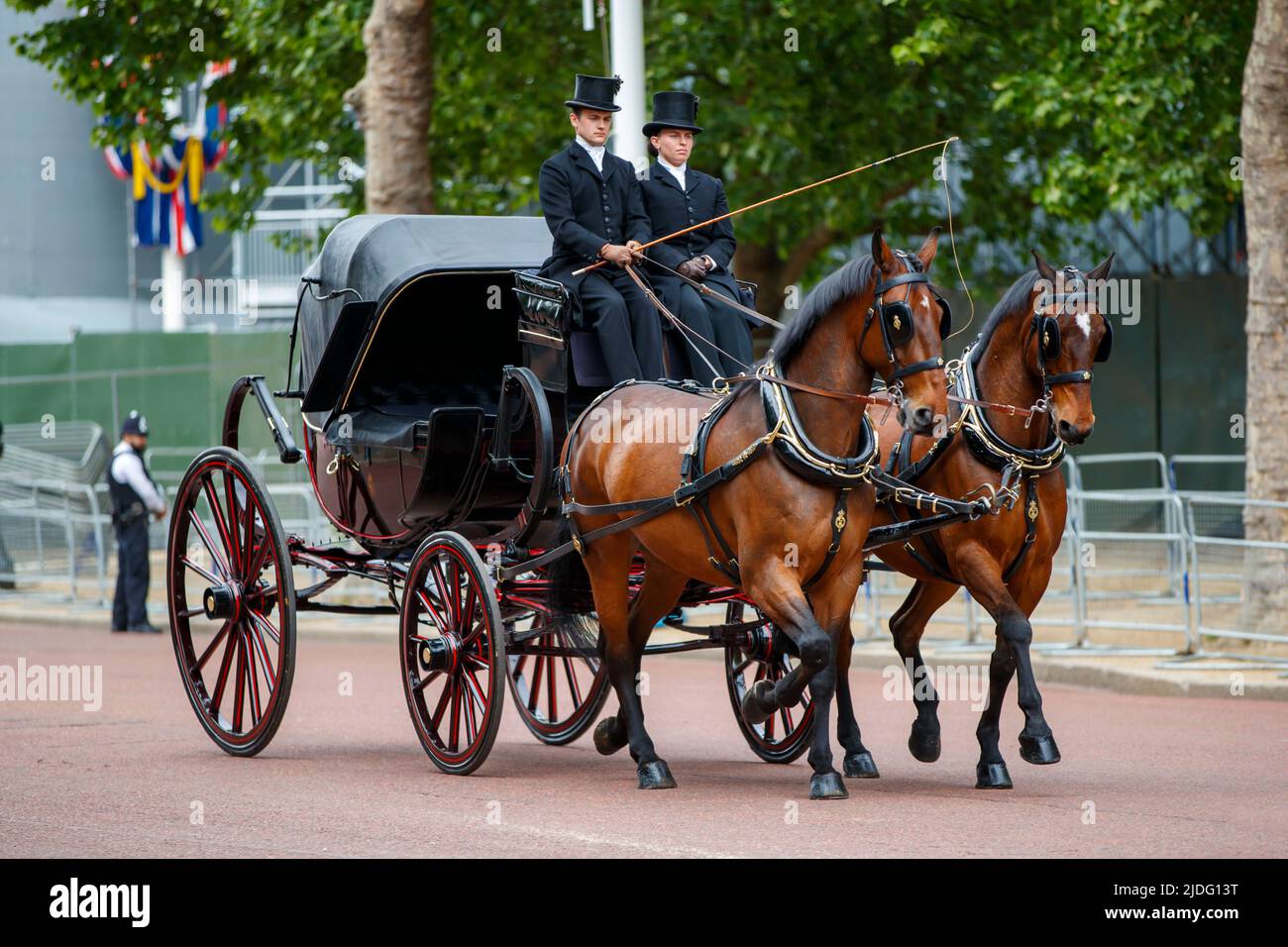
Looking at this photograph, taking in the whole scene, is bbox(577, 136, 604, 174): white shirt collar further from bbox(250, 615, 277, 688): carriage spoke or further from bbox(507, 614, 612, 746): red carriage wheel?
bbox(250, 615, 277, 688): carriage spoke

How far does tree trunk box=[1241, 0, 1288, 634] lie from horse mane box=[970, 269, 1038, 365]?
19.3 ft

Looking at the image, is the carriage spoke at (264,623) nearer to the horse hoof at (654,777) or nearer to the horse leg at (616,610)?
the horse leg at (616,610)

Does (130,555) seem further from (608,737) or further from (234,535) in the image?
(608,737)

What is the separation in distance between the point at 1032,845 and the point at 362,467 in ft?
15.1

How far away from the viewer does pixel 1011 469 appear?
8.81 meters

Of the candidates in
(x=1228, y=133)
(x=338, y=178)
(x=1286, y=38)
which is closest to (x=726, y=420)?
(x=1286, y=38)

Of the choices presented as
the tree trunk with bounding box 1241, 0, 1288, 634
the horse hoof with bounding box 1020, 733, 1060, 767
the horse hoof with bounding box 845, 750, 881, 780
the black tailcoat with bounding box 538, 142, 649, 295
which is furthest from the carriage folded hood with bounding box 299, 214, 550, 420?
the tree trunk with bounding box 1241, 0, 1288, 634

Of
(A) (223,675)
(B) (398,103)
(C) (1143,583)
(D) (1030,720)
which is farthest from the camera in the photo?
(B) (398,103)

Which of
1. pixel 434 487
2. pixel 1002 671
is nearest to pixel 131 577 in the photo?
pixel 434 487

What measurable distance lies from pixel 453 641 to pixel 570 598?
2.53ft

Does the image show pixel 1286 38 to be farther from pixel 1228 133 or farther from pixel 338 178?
pixel 338 178

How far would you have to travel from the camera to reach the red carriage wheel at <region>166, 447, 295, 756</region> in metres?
9.81

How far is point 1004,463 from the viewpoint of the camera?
8.86 metres

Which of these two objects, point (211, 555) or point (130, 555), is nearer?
point (211, 555)
